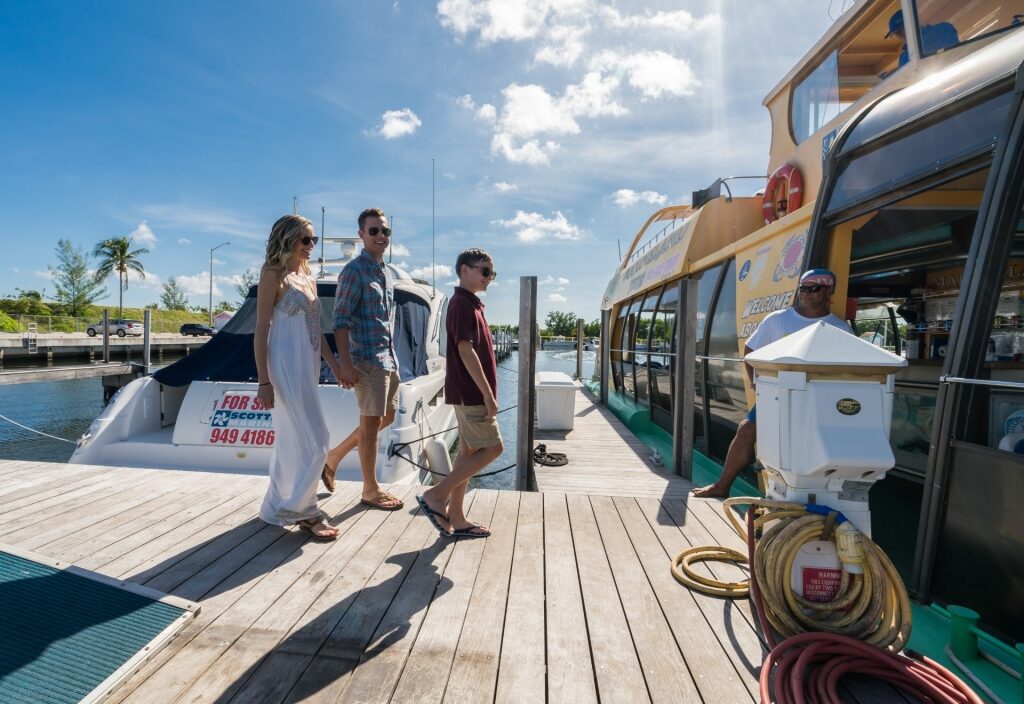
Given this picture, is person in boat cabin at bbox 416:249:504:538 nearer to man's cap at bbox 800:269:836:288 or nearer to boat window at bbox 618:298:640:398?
man's cap at bbox 800:269:836:288

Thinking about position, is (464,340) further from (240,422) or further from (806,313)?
(240,422)

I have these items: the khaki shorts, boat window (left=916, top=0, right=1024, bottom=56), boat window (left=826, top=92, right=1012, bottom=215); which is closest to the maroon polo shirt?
the khaki shorts

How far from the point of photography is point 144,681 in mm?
1716

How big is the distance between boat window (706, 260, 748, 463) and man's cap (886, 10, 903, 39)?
2.42 metres

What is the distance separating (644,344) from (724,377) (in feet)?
11.8

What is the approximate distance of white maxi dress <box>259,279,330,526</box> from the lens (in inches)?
111

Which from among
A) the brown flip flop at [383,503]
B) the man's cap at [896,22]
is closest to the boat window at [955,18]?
the man's cap at [896,22]

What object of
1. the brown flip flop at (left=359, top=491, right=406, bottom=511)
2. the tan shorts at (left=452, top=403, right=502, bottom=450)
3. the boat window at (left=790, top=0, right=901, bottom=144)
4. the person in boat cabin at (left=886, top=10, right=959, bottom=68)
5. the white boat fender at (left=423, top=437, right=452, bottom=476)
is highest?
the boat window at (left=790, top=0, right=901, bottom=144)

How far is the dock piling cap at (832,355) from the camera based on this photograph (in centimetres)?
190

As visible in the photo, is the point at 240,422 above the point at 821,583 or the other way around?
above

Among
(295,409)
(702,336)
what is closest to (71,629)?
(295,409)

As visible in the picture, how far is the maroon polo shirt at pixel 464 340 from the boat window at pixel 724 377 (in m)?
3.35

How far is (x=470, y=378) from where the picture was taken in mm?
2865

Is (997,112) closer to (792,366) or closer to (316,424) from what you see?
(792,366)
